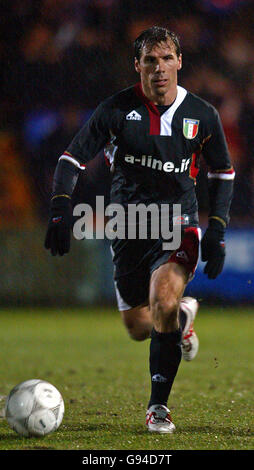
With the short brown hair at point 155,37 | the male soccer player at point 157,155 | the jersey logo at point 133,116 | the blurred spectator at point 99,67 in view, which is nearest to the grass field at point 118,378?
the male soccer player at point 157,155

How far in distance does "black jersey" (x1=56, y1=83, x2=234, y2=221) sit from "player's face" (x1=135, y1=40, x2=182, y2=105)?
0.27 feet

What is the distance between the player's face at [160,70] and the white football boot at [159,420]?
6.09 feet

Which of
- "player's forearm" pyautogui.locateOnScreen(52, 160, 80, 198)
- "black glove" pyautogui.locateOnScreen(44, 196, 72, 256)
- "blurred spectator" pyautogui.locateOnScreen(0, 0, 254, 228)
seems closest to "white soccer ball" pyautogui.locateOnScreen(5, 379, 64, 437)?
"black glove" pyautogui.locateOnScreen(44, 196, 72, 256)

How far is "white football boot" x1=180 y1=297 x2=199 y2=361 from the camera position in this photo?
217 inches

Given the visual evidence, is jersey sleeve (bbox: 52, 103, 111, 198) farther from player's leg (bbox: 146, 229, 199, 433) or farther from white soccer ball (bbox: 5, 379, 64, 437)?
white soccer ball (bbox: 5, 379, 64, 437)

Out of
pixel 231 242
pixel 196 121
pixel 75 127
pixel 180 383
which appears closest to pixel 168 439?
pixel 196 121

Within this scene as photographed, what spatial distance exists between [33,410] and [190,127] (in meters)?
1.92

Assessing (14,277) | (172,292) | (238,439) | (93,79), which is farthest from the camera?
(93,79)

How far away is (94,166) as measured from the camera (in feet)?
44.7

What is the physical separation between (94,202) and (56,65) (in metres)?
3.13

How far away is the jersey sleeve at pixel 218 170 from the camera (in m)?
4.62

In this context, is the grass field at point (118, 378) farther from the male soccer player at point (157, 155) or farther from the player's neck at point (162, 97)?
the player's neck at point (162, 97)

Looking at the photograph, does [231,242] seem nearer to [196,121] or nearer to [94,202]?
[94,202]
